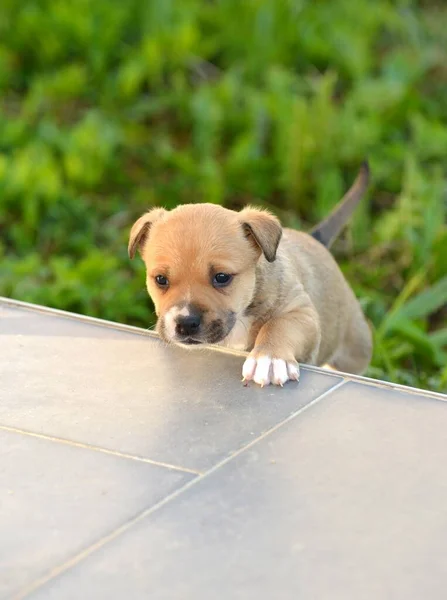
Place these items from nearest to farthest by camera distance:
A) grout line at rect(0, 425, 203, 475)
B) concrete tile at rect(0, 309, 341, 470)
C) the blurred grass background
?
1. grout line at rect(0, 425, 203, 475)
2. concrete tile at rect(0, 309, 341, 470)
3. the blurred grass background

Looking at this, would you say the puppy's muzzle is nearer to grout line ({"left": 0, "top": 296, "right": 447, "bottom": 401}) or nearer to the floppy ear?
grout line ({"left": 0, "top": 296, "right": 447, "bottom": 401})

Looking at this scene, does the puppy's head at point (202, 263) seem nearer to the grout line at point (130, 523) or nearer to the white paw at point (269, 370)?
the white paw at point (269, 370)

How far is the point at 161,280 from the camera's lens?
12.7 feet

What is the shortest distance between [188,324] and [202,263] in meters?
0.26

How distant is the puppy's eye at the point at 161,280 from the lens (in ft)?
12.6

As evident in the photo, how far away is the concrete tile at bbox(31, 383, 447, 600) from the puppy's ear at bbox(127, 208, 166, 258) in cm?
103

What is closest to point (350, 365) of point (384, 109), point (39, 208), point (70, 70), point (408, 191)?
point (408, 191)

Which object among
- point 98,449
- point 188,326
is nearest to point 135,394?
point 188,326

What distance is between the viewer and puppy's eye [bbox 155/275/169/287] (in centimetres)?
384

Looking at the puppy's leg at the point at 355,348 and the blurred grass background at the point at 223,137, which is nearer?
the puppy's leg at the point at 355,348

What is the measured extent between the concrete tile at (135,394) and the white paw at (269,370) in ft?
0.10

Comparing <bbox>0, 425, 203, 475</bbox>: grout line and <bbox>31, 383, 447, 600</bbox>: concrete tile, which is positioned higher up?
<bbox>31, 383, 447, 600</bbox>: concrete tile

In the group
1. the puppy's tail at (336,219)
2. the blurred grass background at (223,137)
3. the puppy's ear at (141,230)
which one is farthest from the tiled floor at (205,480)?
the blurred grass background at (223,137)

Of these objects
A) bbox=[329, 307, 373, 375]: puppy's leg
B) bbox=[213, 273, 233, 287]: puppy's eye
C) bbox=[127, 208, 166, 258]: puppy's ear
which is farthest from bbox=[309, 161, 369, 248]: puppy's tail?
bbox=[213, 273, 233, 287]: puppy's eye
